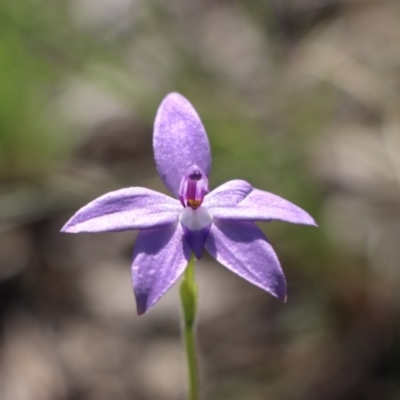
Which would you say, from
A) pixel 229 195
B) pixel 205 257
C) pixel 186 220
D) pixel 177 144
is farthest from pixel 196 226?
pixel 205 257

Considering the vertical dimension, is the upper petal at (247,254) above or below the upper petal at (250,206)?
below

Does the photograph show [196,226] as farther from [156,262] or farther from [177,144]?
[177,144]

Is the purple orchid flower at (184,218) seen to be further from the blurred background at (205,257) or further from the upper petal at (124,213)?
the blurred background at (205,257)

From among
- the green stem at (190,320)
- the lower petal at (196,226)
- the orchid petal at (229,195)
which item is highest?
the orchid petal at (229,195)

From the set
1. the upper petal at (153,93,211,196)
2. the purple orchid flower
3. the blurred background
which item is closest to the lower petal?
the purple orchid flower

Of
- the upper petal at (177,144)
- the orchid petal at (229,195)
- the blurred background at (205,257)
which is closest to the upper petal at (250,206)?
the orchid petal at (229,195)

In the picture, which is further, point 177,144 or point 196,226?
point 177,144

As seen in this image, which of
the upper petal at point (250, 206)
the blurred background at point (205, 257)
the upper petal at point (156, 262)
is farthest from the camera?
the blurred background at point (205, 257)
